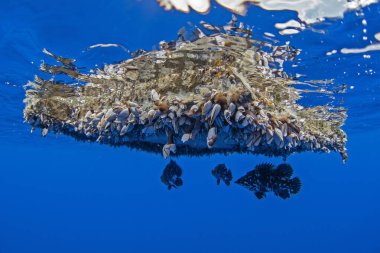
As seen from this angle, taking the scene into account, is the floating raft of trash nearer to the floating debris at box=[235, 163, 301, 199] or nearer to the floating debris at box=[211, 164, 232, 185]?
the floating debris at box=[235, 163, 301, 199]

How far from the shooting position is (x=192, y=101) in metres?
5.69

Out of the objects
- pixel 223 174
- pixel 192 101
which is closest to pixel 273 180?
pixel 223 174

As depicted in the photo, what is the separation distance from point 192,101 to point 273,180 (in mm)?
5079

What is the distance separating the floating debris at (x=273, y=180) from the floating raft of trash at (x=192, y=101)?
605 mm

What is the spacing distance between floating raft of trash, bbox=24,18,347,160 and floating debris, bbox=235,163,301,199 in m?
0.60

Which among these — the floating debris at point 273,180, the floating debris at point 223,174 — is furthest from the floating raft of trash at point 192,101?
the floating debris at point 223,174

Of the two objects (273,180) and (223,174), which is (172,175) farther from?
(273,180)

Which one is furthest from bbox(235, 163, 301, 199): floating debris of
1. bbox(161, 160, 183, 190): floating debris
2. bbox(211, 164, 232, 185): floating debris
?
bbox(161, 160, 183, 190): floating debris

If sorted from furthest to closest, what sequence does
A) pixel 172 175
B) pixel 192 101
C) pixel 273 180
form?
1. pixel 172 175
2. pixel 273 180
3. pixel 192 101

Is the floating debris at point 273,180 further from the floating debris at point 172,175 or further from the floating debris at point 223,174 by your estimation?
the floating debris at point 172,175

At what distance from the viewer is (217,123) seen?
549 centimetres

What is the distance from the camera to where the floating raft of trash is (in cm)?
553

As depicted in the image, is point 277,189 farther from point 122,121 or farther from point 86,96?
point 86,96

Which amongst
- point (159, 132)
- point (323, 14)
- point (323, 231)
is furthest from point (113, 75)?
point (323, 231)
